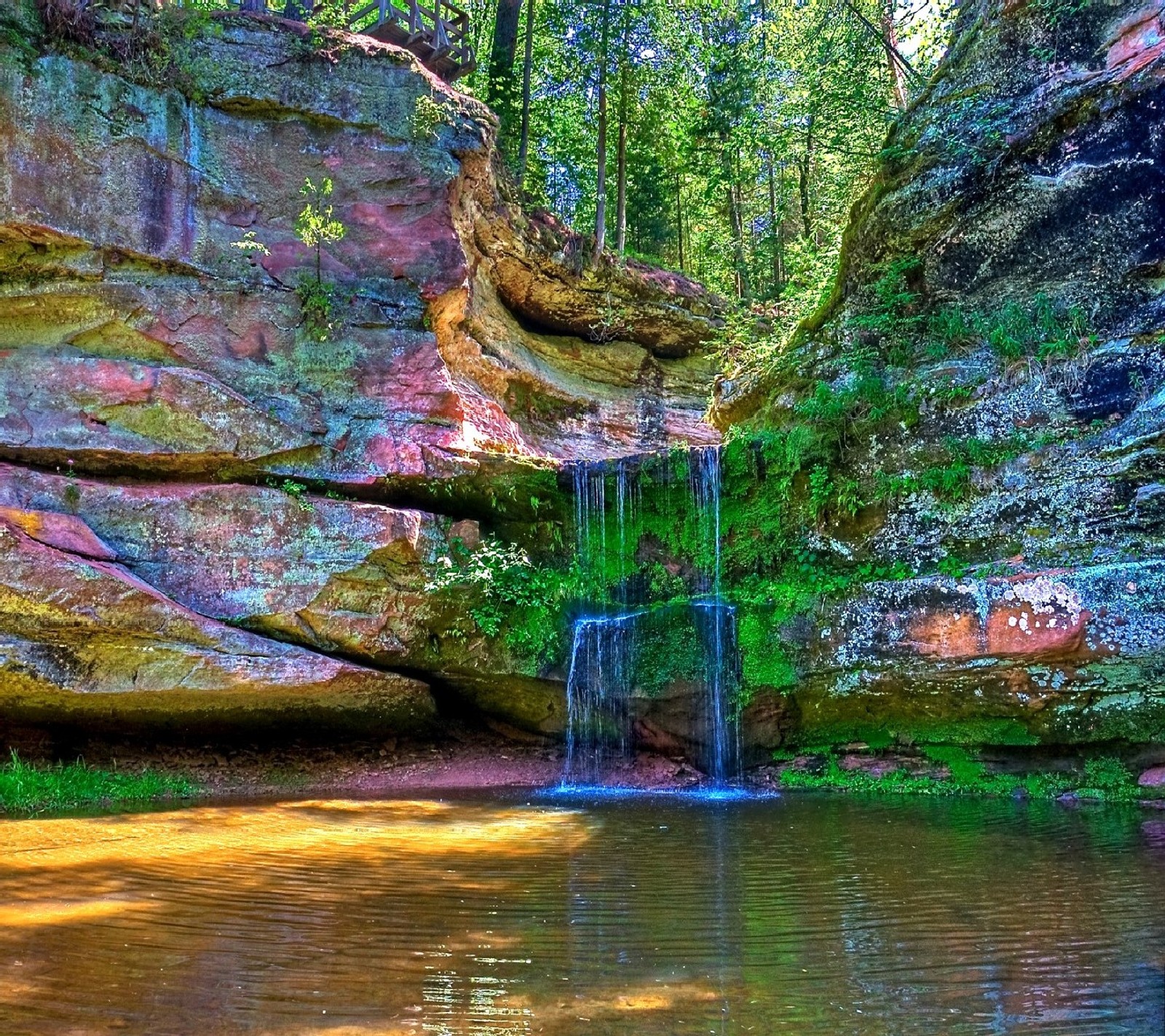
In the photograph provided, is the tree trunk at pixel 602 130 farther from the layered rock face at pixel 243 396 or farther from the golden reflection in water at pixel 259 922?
the golden reflection in water at pixel 259 922

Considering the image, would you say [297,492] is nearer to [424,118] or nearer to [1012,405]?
[424,118]

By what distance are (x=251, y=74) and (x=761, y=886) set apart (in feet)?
46.0

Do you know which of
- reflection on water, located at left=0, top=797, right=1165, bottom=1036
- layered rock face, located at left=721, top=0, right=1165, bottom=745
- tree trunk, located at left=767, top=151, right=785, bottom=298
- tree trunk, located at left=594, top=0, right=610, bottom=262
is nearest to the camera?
reflection on water, located at left=0, top=797, right=1165, bottom=1036

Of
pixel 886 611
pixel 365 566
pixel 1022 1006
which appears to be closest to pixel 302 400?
pixel 365 566

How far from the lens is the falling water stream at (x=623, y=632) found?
10930 mm

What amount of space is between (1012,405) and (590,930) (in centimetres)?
868

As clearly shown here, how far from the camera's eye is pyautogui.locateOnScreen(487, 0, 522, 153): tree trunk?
19.1 m

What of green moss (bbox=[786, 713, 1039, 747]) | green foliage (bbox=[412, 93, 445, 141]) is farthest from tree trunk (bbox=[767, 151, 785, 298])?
green moss (bbox=[786, 713, 1039, 747])

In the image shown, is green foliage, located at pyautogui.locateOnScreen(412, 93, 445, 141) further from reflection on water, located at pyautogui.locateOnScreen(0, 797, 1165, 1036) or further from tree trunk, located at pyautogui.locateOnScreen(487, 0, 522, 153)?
reflection on water, located at pyautogui.locateOnScreen(0, 797, 1165, 1036)

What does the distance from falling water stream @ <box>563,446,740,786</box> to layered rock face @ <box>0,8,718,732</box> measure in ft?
2.04

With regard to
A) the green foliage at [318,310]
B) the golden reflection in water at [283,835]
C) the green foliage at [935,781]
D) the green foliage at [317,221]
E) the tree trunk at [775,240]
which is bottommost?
the green foliage at [935,781]

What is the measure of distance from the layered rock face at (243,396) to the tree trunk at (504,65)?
479 centimetres

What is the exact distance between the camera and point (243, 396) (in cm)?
1223

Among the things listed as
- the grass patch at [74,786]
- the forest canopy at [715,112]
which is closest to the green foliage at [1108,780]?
the forest canopy at [715,112]
